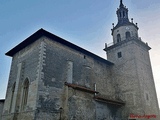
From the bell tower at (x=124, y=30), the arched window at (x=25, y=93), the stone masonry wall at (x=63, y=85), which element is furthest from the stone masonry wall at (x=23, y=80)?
the bell tower at (x=124, y=30)

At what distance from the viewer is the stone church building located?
12094 millimetres

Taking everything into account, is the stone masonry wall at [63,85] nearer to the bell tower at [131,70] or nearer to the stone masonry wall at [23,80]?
the stone masonry wall at [23,80]

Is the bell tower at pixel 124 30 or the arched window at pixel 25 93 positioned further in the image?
the bell tower at pixel 124 30

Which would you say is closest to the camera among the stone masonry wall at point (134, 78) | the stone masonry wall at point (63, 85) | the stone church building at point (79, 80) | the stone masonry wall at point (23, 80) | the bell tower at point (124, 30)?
the stone masonry wall at point (63, 85)

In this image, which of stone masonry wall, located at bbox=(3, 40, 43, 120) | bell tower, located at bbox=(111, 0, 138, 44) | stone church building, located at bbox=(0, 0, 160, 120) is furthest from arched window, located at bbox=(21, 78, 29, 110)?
bell tower, located at bbox=(111, 0, 138, 44)

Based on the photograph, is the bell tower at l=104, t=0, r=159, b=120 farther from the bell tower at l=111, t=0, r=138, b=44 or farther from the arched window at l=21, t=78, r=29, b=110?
the arched window at l=21, t=78, r=29, b=110

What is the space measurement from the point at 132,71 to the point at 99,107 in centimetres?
590

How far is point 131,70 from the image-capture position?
18.3 m

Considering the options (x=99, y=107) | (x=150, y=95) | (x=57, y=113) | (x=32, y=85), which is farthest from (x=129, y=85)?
(x=32, y=85)

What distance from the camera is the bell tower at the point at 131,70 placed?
55.2ft

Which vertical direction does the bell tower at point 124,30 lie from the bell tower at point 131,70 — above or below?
above

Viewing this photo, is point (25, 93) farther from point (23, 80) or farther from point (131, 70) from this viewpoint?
point (131, 70)

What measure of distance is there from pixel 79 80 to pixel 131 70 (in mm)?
6439

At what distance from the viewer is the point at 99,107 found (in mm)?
14781
